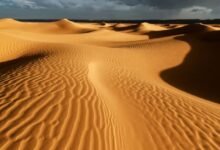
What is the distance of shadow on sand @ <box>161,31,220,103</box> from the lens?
416 inches

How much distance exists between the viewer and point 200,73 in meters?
12.8

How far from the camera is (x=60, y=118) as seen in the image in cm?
446

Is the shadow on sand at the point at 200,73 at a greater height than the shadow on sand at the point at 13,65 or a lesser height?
lesser

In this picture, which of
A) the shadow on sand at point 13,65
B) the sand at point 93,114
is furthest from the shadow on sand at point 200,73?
the shadow on sand at point 13,65

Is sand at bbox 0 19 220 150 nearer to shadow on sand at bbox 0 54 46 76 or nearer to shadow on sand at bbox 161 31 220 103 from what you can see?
shadow on sand at bbox 161 31 220 103

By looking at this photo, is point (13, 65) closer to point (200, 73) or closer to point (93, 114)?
point (93, 114)

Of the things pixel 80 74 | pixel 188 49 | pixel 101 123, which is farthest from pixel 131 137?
pixel 188 49

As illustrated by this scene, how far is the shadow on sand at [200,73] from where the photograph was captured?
10555 millimetres

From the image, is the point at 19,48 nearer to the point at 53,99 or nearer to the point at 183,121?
the point at 53,99

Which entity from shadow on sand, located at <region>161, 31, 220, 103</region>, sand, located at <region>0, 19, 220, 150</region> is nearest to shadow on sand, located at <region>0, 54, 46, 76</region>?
sand, located at <region>0, 19, 220, 150</region>

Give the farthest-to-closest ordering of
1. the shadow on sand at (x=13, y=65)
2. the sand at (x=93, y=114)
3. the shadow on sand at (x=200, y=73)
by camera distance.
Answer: the shadow on sand at (x=200, y=73)
the shadow on sand at (x=13, y=65)
the sand at (x=93, y=114)

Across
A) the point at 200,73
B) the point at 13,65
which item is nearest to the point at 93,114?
the point at 13,65

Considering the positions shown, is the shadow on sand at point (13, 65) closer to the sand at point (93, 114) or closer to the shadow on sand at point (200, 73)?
the sand at point (93, 114)

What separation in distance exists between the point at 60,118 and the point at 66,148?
2.90ft
